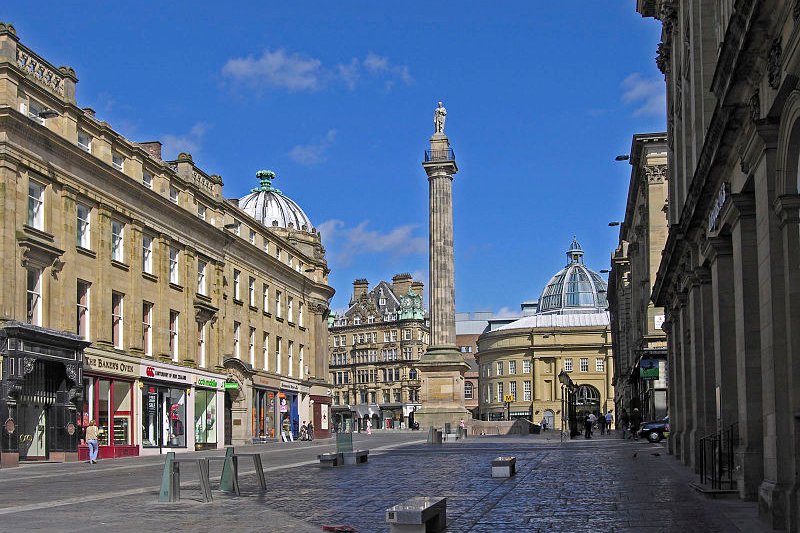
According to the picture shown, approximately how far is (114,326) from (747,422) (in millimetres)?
34340

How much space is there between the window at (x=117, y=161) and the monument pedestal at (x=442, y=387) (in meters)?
34.7

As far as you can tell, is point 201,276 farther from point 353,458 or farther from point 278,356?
point 353,458

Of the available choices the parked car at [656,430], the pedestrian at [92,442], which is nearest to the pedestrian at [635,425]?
→ the parked car at [656,430]

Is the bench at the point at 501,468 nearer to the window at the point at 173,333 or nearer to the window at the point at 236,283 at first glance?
the window at the point at 173,333

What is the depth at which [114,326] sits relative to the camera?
47500mm

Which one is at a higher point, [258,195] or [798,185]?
[258,195]

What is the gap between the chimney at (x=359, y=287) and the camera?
609ft

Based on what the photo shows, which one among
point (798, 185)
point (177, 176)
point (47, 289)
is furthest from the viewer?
point (177, 176)

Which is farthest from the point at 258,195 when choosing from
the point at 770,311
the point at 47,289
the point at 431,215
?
the point at 770,311

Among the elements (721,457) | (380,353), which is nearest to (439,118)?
(721,457)

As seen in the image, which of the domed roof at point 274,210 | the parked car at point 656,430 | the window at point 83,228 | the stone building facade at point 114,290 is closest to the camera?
the stone building facade at point 114,290

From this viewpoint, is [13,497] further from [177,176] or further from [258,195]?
[258,195]

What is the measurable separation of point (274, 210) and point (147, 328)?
1792 inches

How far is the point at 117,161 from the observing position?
48.3 meters
